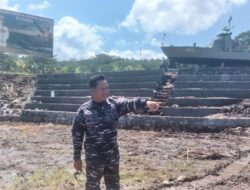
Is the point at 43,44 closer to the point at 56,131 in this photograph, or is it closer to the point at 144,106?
the point at 56,131

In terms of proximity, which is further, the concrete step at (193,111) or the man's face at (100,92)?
the concrete step at (193,111)

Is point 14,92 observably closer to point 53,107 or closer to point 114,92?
point 53,107

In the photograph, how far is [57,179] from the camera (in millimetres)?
6711

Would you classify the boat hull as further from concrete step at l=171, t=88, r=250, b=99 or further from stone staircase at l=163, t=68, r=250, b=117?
concrete step at l=171, t=88, r=250, b=99

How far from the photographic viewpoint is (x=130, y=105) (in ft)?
13.9

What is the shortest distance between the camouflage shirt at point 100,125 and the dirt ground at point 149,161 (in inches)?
83.4

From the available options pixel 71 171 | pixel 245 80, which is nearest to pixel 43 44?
pixel 245 80

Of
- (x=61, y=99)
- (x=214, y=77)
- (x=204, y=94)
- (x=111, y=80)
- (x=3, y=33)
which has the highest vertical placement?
(x=3, y=33)

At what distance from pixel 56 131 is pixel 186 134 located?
4582 mm

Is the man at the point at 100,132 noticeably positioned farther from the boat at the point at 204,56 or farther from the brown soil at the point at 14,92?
the boat at the point at 204,56

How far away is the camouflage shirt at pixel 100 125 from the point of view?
4.23m

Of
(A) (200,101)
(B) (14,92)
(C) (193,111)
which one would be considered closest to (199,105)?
(A) (200,101)

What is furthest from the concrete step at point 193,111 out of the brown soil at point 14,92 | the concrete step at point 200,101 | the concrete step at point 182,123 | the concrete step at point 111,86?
the brown soil at point 14,92

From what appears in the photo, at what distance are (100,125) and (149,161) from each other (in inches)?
178
